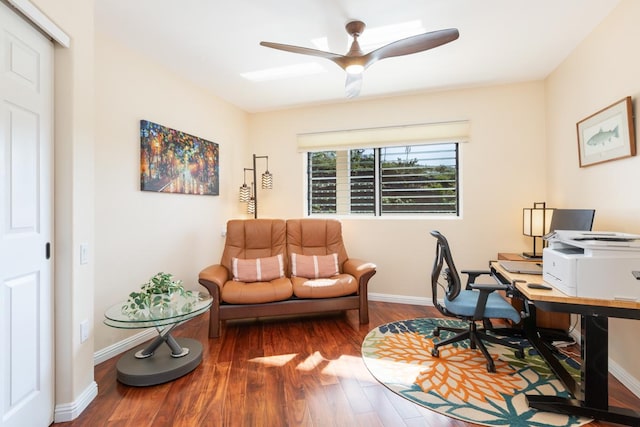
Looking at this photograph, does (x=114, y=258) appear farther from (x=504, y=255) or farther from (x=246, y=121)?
(x=504, y=255)

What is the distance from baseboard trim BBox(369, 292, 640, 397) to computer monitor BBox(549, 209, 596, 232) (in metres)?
1.00

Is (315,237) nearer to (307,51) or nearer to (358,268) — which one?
(358,268)

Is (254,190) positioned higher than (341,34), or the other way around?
(341,34)

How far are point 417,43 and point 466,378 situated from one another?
228 cm

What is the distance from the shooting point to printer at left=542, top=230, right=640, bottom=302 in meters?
1.51

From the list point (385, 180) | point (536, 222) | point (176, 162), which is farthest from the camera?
point (385, 180)

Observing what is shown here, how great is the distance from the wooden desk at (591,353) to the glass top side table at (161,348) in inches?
87.4

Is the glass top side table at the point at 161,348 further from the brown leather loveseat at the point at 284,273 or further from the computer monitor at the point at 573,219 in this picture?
the computer monitor at the point at 573,219

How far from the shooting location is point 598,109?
2.32 meters

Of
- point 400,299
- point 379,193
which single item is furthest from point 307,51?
point 400,299

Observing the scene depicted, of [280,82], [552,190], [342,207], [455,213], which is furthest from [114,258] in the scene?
[552,190]

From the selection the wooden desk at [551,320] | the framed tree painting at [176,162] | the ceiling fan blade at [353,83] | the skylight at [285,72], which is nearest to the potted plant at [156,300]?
the framed tree painting at [176,162]

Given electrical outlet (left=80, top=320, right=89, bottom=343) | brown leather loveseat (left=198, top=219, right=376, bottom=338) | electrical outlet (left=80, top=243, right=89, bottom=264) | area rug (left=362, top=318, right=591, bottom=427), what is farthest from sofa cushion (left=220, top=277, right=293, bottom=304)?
electrical outlet (left=80, top=243, right=89, bottom=264)

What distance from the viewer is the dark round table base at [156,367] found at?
200cm
